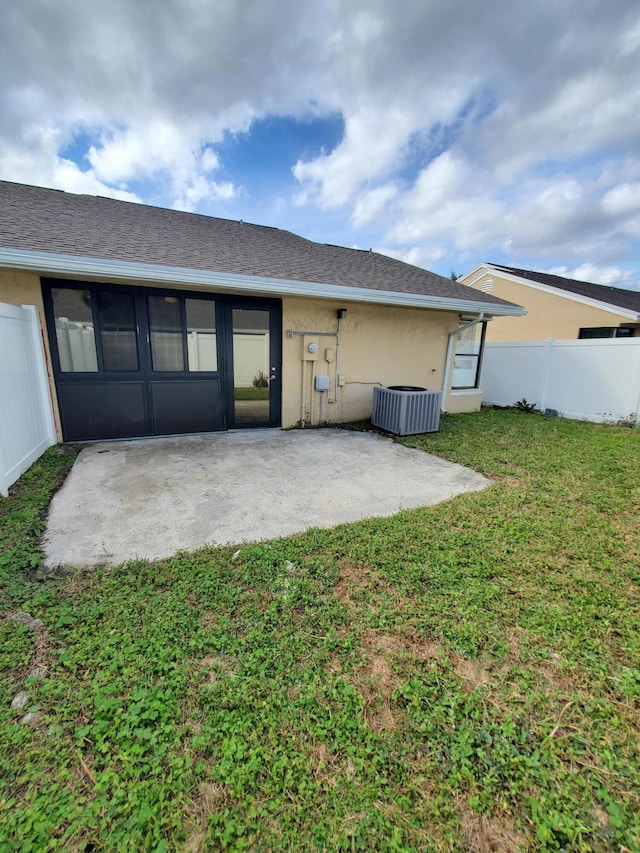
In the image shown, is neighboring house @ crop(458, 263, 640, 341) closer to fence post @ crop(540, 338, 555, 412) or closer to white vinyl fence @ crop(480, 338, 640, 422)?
white vinyl fence @ crop(480, 338, 640, 422)

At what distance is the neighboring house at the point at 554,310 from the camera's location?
35.3 ft

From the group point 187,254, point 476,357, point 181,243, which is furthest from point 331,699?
point 476,357

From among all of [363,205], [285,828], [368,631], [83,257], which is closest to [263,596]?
[368,631]

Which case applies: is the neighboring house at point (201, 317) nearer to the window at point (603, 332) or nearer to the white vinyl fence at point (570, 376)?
the white vinyl fence at point (570, 376)

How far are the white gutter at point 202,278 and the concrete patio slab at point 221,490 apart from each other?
7.77ft

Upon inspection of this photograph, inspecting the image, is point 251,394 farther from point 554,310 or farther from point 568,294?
point 568,294

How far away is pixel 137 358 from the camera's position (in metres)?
5.41

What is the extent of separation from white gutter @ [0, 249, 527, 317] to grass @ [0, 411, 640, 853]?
10.6 ft

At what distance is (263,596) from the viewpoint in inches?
83.9

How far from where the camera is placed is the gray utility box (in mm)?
6035

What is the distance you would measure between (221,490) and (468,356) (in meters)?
7.06

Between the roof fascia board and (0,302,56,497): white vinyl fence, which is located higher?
the roof fascia board

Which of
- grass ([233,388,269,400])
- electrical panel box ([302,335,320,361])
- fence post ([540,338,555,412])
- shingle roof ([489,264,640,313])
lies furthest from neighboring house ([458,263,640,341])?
grass ([233,388,269,400])

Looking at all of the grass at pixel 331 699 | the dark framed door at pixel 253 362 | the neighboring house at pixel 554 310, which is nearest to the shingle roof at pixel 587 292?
the neighboring house at pixel 554 310
